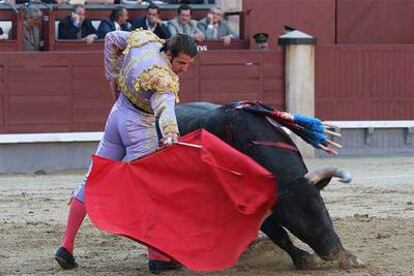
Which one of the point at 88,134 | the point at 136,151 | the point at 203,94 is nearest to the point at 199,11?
the point at 203,94

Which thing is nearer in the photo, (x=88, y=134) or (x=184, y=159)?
(x=184, y=159)

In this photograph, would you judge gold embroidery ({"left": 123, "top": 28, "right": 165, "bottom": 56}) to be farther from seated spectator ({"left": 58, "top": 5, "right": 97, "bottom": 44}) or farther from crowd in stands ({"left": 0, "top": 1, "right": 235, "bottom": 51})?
seated spectator ({"left": 58, "top": 5, "right": 97, "bottom": 44})

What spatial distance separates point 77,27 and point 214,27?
1.52 meters

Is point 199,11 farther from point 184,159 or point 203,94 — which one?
point 184,159

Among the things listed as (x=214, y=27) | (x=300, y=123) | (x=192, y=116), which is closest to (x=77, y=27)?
(x=214, y=27)

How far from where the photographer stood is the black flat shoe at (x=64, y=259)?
16.4ft

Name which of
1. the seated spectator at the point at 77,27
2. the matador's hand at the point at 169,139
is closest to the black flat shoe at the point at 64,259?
the matador's hand at the point at 169,139

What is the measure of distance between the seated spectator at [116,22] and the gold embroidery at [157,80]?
6.05m

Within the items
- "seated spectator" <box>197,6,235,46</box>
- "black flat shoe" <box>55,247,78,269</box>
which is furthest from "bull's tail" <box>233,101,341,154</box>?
"seated spectator" <box>197,6,235,46</box>

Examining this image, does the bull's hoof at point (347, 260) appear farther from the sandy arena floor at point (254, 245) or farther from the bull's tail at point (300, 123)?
the bull's tail at point (300, 123)

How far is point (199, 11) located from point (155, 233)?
753cm

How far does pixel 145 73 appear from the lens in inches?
190

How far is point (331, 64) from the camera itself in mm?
12000

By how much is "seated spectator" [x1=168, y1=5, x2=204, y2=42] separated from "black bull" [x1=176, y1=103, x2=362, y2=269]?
616cm
